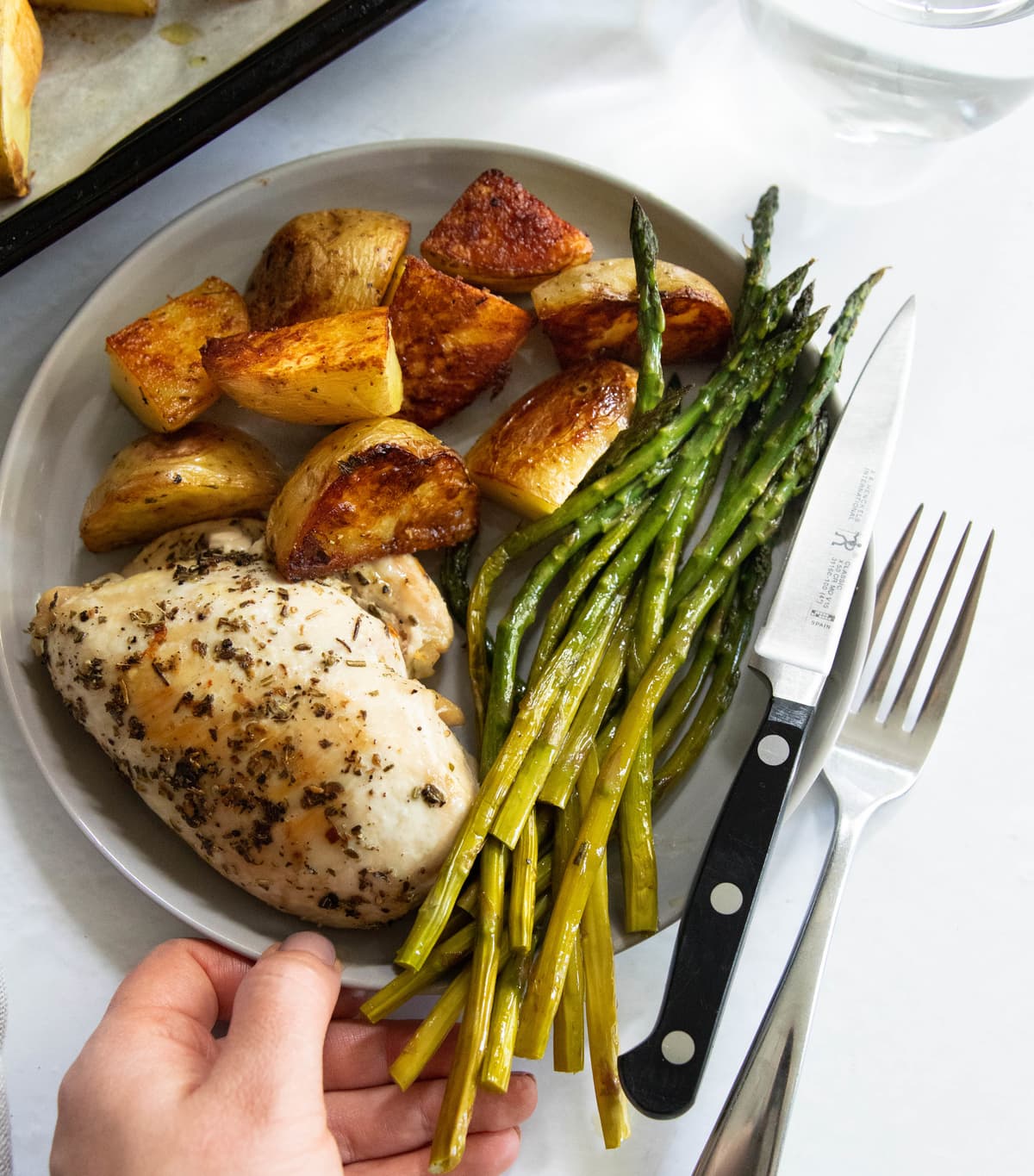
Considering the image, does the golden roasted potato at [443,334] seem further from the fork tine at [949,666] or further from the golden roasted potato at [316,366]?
the fork tine at [949,666]

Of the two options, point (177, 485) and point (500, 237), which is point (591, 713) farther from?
point (500, 237)

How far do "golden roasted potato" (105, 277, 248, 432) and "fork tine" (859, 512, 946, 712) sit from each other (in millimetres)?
1330

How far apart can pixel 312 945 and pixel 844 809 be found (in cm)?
97

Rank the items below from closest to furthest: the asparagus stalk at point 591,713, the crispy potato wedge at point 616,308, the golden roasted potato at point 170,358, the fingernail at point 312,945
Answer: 1. the fingernail at point 312,945
2. the asparagus stalk at point 591,713
3. the golden roasted potato at point 170,358
4. the crispy potato wedge at point 616,308

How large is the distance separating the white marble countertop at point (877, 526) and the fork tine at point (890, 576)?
0.38 ft

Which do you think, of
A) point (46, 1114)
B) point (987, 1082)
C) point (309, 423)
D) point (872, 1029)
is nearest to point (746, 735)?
point (872, 1029)

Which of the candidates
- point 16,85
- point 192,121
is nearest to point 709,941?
point 192,121

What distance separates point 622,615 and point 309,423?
67cm

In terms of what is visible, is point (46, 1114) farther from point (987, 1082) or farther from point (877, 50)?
point (877, 50)

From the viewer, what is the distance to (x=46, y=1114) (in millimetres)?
1803

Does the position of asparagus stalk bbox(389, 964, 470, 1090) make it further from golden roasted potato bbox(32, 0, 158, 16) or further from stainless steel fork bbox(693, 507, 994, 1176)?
golden roasted potato bbox(32, 0, 158, 16)

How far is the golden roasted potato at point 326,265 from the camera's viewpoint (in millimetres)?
1966

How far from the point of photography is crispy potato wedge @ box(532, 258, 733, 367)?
1979 millimetres

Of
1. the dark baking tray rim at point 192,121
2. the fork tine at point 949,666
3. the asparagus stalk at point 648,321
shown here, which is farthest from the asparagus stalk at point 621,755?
the dark baking tray rim at point 192,121
